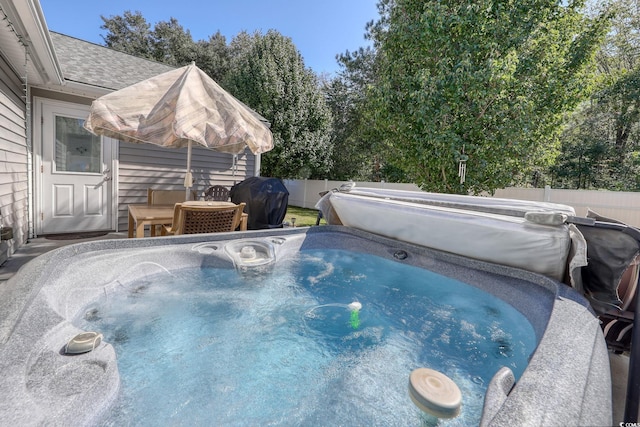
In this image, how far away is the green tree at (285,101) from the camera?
11344 mm

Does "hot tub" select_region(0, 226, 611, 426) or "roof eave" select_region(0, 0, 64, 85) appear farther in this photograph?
"roof eave" select_region(0, 0, 64, 85)

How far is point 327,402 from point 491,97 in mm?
6602

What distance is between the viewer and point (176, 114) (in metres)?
3.01

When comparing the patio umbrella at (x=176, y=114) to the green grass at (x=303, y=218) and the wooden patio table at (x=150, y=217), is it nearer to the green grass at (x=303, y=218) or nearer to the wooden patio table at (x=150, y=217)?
the wooden patio table at (x=150, y=217)

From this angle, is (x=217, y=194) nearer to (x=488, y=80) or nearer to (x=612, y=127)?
(x=488, y=80)

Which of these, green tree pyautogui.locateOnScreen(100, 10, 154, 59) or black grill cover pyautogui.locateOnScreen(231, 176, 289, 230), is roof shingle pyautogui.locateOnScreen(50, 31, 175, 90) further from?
green tree pyautogui.locateOnScreen(100, 10, 154, 59)

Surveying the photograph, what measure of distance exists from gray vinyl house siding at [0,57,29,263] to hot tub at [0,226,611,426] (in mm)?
2202

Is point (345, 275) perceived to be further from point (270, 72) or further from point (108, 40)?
point (108, 40)

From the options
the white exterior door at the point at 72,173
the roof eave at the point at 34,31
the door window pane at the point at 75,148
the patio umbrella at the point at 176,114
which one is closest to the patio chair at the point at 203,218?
the patio umbrella at the point at 176,114

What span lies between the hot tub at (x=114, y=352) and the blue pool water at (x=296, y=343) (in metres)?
0.10

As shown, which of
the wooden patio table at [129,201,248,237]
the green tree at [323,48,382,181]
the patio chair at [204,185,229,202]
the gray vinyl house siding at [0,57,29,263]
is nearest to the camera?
the wooden patio table at [129,201,248,237]

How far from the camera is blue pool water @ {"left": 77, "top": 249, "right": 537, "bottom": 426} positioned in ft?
4.18

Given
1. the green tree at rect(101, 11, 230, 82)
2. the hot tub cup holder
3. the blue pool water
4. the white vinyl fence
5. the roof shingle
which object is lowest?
the blue pool water

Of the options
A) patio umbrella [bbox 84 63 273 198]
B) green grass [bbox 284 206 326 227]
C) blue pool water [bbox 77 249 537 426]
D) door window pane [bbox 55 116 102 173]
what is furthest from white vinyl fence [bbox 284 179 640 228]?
blue pool water [bbox 77 249 537 426]
